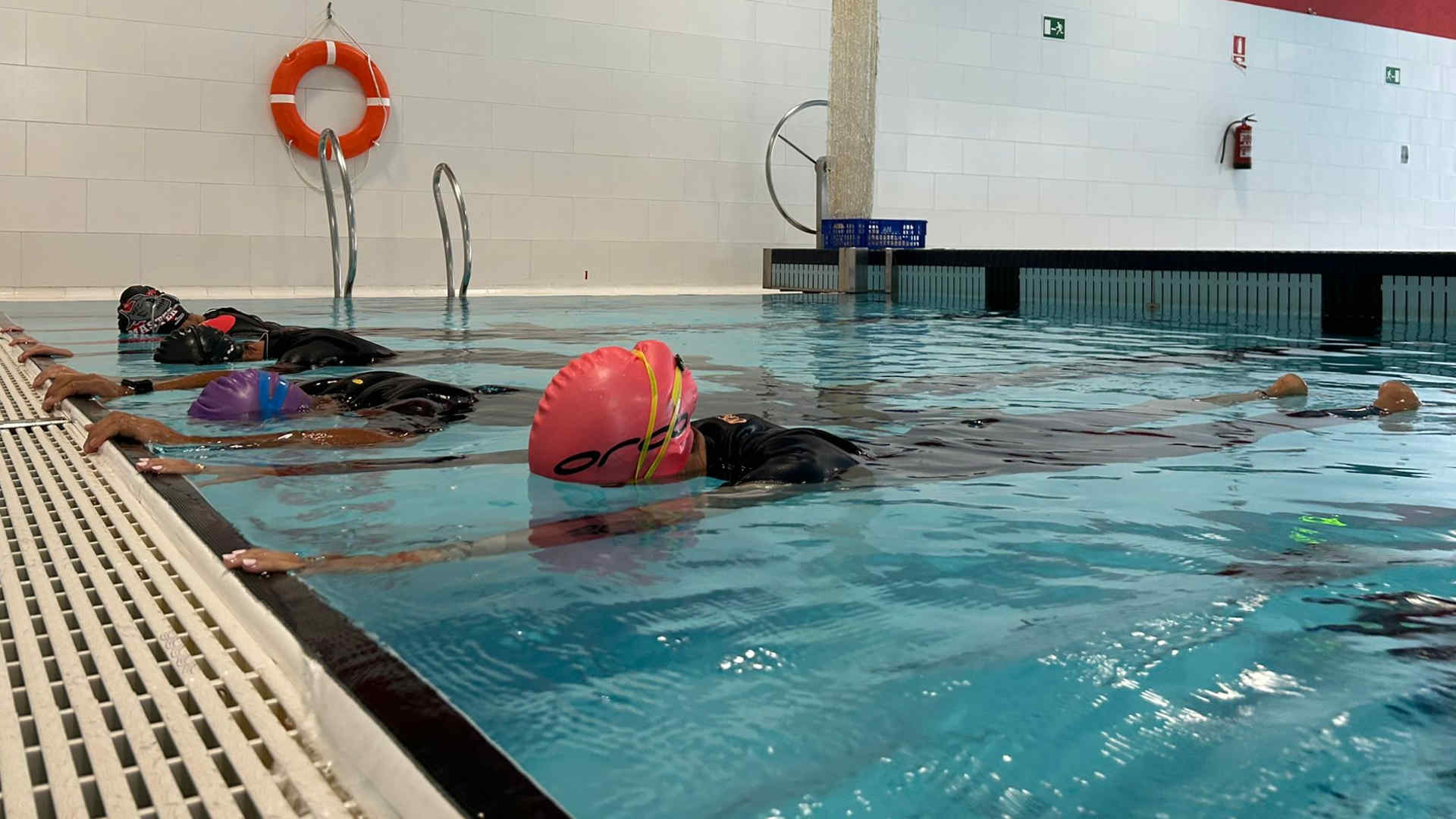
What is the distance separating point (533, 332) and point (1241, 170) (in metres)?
12.8

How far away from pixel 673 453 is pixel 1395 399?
282 centimetres

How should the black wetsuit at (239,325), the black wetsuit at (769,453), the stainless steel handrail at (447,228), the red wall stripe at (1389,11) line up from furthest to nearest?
the red wall stripe at (1389,11)
the stainless steel handrail at (447,228)
the black wetsuit at (239,325)
the black wetsuit at (769,453)

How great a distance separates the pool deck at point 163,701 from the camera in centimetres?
120

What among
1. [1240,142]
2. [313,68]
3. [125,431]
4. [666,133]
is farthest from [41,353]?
[1240,142]

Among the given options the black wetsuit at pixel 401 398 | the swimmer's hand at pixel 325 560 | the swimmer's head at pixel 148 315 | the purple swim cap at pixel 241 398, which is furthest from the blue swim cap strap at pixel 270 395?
the swimmer's head at pixel 148 315

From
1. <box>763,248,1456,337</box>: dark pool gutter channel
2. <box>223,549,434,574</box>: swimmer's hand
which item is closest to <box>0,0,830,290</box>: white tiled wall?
<box>763,248,1456,337</box>: dark pool gutter channel

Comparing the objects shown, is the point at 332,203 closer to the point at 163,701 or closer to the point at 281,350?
the point at 281,350

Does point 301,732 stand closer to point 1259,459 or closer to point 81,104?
point 1259,459

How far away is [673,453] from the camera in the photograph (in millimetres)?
2979

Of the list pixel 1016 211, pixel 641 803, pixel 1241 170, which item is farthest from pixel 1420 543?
pixel 1241 170

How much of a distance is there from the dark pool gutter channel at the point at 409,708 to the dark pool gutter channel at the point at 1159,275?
25.3 feet

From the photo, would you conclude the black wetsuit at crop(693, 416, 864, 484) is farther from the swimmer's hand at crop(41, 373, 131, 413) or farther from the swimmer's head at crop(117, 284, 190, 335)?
the swimmer's head at crop(117, 284, 190, 335)

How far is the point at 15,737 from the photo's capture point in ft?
4.32

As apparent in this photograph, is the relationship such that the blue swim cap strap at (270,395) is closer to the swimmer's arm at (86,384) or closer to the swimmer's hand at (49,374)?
the swimmer's arm at (86,384)
